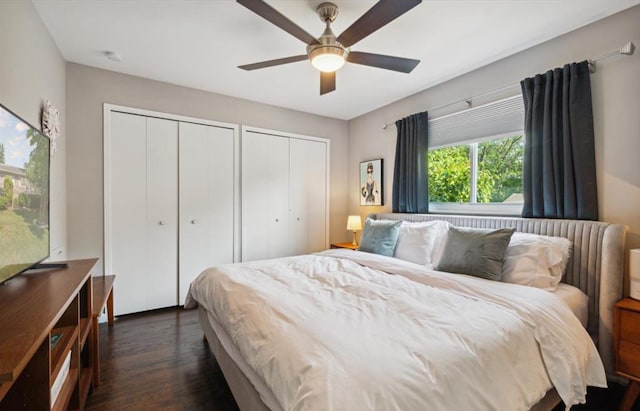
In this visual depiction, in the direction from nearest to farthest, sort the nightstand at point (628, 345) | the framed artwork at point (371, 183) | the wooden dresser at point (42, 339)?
the wooden dresser at point (42, 339), the nightstand at point (628, 345), the framed artwork at point (371, 183)

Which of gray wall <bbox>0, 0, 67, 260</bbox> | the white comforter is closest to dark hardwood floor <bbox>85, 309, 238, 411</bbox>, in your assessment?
the white comforter

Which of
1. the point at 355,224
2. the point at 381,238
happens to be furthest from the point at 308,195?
the point at 381,238

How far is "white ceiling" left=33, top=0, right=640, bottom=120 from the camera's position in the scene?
2.03 meters

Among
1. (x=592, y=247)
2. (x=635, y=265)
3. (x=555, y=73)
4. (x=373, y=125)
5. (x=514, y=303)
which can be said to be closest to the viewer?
(x=514, y=303)

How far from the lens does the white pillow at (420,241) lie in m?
2.77

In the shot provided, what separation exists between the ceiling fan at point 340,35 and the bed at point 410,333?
1.52m

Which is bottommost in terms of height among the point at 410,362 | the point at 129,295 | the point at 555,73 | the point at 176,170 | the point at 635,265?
the point at 129,295

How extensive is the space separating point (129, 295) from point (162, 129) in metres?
1.86

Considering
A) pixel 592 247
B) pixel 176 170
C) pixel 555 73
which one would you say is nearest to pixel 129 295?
pixel 176 170

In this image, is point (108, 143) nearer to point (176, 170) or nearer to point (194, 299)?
point (176, 170)

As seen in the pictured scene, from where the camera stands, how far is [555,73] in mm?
2305

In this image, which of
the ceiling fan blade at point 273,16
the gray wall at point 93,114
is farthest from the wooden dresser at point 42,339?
the ceiling fan blade at point 273,16

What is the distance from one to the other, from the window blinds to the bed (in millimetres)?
942

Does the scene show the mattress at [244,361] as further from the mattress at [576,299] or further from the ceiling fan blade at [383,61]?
the ceiling fan blade at [383,61]
